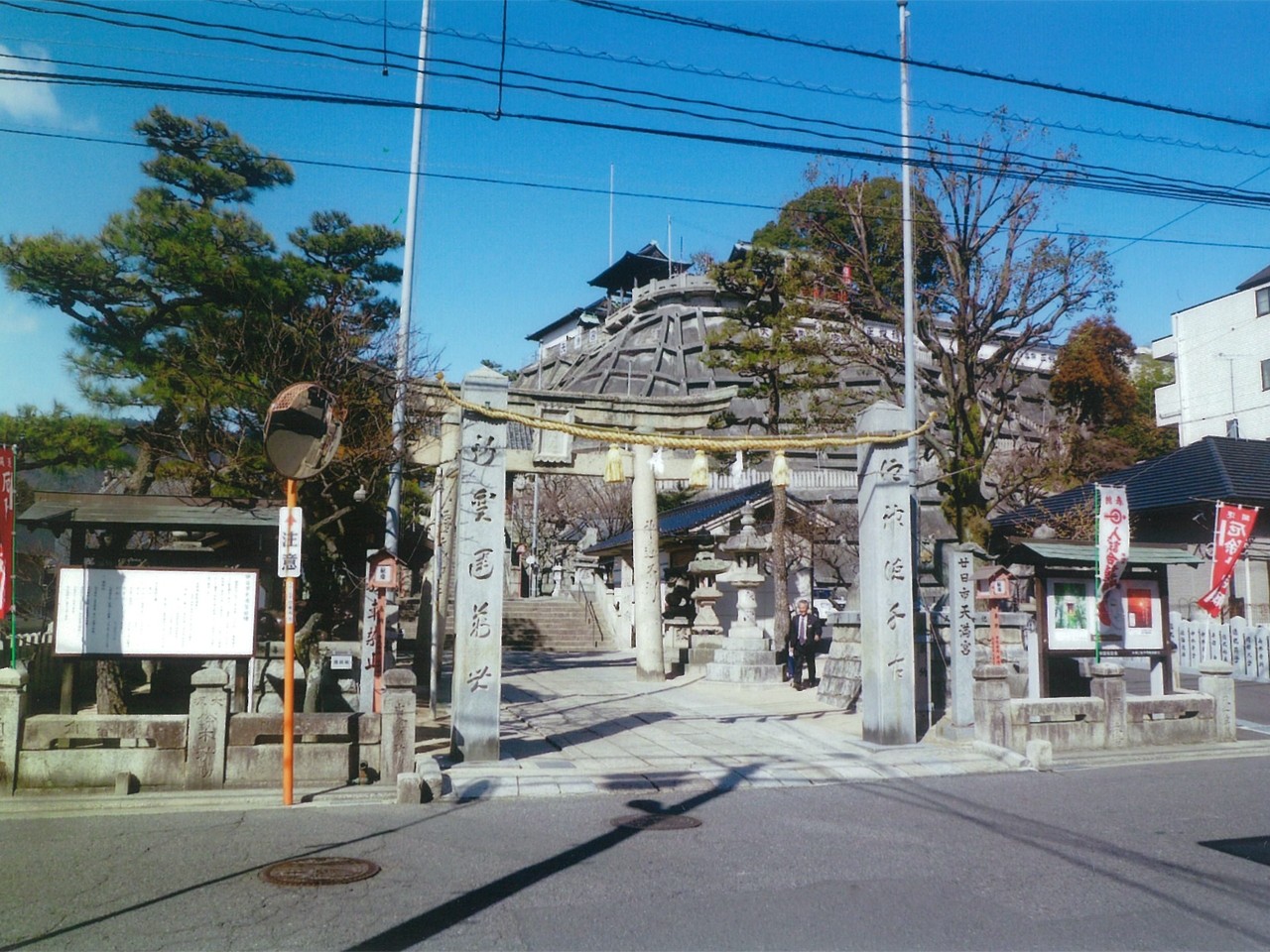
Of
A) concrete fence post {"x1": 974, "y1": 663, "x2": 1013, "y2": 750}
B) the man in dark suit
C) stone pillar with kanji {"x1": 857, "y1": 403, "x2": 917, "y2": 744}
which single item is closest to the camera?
concrete fence post {"x1": 974, "y1": 663, "x2": 1013, "y2": 750}

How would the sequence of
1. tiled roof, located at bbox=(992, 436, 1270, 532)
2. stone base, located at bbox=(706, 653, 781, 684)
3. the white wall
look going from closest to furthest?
stone base, located at bbox=(706, 653, 781, 684) → tiled roof, located at bbox=(992, 436, 1270, 532) → the white wall

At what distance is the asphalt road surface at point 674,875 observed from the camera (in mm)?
6062

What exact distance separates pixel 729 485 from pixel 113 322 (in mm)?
33612

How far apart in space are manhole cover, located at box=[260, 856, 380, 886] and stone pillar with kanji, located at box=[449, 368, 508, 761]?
3.99 meters

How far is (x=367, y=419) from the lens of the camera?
54.7 ft

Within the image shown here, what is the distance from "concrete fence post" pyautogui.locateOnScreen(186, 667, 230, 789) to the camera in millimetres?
10172

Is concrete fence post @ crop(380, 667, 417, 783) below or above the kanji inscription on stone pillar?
below

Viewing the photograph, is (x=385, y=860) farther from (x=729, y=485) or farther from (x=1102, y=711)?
(x=729, y=485)

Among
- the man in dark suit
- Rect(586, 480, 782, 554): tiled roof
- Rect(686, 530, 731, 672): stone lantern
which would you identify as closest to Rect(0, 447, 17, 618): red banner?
the man in dark suit

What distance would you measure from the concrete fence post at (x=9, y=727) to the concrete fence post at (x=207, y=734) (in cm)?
155

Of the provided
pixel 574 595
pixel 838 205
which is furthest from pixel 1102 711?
pixel 574 595

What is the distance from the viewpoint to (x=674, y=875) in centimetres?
738

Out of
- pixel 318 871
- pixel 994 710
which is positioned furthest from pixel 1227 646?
pixel 318 871

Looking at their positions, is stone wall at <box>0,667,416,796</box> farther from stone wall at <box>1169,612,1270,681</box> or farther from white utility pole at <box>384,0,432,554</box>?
stone wall at <box>1169,612,1270,681</box>
